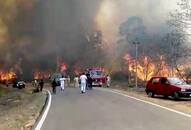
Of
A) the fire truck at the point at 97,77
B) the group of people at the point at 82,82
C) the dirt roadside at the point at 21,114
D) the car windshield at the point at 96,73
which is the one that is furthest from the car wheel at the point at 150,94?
the car windshield at the point at 96,73

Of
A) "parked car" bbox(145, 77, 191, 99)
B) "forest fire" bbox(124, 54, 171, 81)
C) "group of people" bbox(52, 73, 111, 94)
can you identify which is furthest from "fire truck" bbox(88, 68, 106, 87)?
"parked car" bbox(145, 77, 191, 99)

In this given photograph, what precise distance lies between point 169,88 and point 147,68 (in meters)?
39.7

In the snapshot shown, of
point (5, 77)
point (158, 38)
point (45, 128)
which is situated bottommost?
point (45, 128)

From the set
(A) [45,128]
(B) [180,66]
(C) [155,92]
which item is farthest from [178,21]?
(A) [45,128]

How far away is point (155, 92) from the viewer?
3538 centimetres

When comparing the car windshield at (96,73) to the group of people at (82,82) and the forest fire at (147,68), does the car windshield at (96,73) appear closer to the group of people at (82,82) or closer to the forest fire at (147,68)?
the group of people at (82,82)

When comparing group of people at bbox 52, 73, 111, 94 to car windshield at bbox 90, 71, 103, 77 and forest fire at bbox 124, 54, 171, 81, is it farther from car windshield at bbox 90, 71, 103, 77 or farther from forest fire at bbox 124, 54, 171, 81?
forest fire at bbox 124, 54, 171, 81

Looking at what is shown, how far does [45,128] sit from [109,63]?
7390 centimetres

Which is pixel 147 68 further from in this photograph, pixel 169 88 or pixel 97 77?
pixel 169 88

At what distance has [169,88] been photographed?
110 feet

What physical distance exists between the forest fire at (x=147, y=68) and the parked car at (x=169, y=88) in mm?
34346

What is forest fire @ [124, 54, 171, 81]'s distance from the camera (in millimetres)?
71938

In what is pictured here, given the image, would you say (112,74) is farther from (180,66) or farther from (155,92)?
(155,92)

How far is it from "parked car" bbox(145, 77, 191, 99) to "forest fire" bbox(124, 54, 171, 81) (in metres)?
34.3
